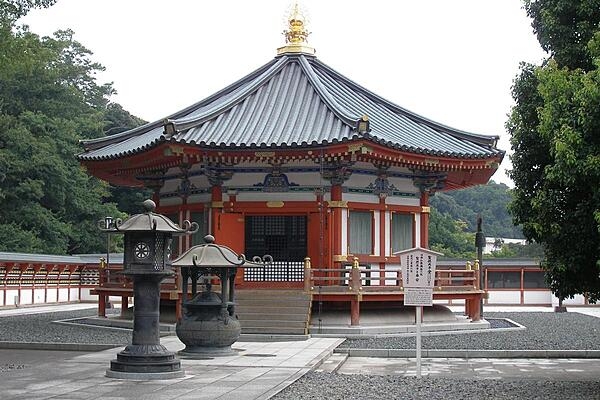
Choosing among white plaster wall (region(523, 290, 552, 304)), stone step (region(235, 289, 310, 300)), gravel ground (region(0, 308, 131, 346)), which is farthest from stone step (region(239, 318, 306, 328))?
white plaster wall (region(523, 290, 552, 304))

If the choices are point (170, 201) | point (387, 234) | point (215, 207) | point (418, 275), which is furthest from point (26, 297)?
point (418, 275)

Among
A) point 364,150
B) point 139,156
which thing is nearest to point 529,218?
point 364,150

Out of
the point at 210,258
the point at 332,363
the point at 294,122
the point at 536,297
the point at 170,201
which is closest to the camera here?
the point at 210,258

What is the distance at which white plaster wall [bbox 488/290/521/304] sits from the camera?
149 ft

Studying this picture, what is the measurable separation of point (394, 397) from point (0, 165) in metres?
40.2

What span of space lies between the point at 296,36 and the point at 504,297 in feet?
74.5

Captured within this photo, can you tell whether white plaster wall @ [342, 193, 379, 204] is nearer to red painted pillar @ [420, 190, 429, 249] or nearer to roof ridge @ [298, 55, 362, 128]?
red painted pillar @ [420, 190, 429, 249]

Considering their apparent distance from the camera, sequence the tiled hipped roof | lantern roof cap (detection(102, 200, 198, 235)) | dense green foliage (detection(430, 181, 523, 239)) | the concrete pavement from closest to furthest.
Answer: lantern roof cap (detection(102, 200, 198, 235)), the concrete pavement, the tiled hipped roof, dense green foliage (detection(430, 181, 523, 239))

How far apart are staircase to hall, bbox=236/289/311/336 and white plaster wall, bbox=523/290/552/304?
1026 inches

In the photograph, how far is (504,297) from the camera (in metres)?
45.6

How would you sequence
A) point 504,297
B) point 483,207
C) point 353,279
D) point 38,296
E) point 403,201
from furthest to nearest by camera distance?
1. point 483,207
2. point 504,297
3. point 38,296
4. point 403,201
5. point 353,279

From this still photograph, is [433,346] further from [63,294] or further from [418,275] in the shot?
[63,294]

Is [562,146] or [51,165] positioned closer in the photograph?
[562,146]

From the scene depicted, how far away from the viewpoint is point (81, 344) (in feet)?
58.5
